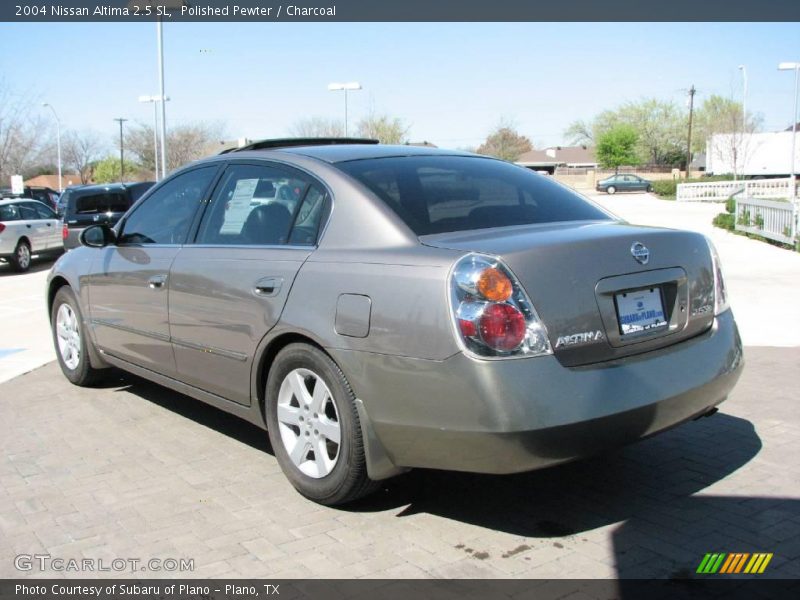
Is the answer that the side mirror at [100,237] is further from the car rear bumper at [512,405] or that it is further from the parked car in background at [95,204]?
the parked car in background at [95,204]

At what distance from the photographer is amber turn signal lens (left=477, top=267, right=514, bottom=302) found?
10.5 ft

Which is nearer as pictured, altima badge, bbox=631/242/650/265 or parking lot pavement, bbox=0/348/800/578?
parking lot pavement, bbox=0/348/800/578

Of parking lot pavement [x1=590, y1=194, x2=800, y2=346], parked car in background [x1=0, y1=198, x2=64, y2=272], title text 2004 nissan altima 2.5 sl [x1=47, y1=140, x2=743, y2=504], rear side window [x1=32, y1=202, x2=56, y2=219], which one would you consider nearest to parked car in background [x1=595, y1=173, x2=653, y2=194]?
parking lot pavement [x1=590, y1=194, x2=800, y2=346]

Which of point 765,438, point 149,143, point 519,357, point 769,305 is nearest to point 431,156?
point 519,357

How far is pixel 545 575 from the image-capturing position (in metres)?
3.17

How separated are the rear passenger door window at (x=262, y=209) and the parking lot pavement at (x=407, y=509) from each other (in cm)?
129

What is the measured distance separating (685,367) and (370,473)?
4.87 feet

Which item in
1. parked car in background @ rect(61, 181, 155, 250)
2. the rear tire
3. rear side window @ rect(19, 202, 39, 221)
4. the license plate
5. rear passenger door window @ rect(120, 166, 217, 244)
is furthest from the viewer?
rear side window @ rect(19, 202, 39, 221)

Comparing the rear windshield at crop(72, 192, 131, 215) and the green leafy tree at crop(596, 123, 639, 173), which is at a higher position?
the green leafy tree at crop(596, 123, 639, 173)

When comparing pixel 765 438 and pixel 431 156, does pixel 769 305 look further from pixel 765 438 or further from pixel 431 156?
pixel 431 156

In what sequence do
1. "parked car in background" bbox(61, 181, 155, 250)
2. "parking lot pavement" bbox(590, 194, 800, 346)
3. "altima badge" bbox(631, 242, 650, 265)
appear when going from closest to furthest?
"altima badge" bbox(631, 242, 650, 265) < "parking lot pavement" bbox(590, 194, 800, 346) < "parked car in background" bbox(61, 181, 155, 250)

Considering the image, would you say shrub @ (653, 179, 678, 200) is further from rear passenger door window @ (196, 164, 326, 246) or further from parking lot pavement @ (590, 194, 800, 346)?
rear passenger door window @ (196, 164, 326, 246)

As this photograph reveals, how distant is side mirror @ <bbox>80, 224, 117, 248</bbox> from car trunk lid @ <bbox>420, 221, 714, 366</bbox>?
9.73 feet

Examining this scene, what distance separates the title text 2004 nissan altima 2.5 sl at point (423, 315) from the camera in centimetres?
319
